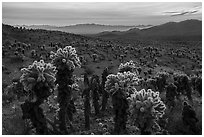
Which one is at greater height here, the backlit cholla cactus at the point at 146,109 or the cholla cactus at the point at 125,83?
the cholla cactus at the point at 125,83

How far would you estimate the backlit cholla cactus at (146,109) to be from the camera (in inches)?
888

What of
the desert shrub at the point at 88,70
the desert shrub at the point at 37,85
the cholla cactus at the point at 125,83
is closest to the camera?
the desert shrub at the point at 37,85

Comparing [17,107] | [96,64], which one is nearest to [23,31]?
[96,64]

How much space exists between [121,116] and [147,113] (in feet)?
12.4

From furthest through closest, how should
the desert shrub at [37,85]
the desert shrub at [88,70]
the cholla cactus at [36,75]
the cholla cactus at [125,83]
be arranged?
the desert shrub at [88,70], the cholla cactus at [125,83], the desert shrub at [37,85], the cholla cactus at [36,75]

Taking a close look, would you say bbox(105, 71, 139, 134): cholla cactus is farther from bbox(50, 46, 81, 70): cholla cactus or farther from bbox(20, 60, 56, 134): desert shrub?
bbox(20, 60, 56, 134): desert shrub

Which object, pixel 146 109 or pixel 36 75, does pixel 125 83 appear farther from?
pixel 36 75

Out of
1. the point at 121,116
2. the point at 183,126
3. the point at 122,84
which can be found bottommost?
the point at 183,126

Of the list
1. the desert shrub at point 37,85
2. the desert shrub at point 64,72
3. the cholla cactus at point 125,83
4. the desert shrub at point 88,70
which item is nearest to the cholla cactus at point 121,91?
the cholla cactus at point 125,83

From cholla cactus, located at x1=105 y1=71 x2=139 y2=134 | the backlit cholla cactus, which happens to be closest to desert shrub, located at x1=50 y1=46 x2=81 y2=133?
cholla cactus, located at x1=105 y1=71 x2=139 y2=134

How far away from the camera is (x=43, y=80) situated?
73.6ft

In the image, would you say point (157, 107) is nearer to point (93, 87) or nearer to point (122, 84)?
→ point (122, 84)

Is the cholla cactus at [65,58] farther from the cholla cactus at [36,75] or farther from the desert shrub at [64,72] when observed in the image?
the cholla cactus at [36,75]

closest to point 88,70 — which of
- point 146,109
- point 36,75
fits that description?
point 36,75
